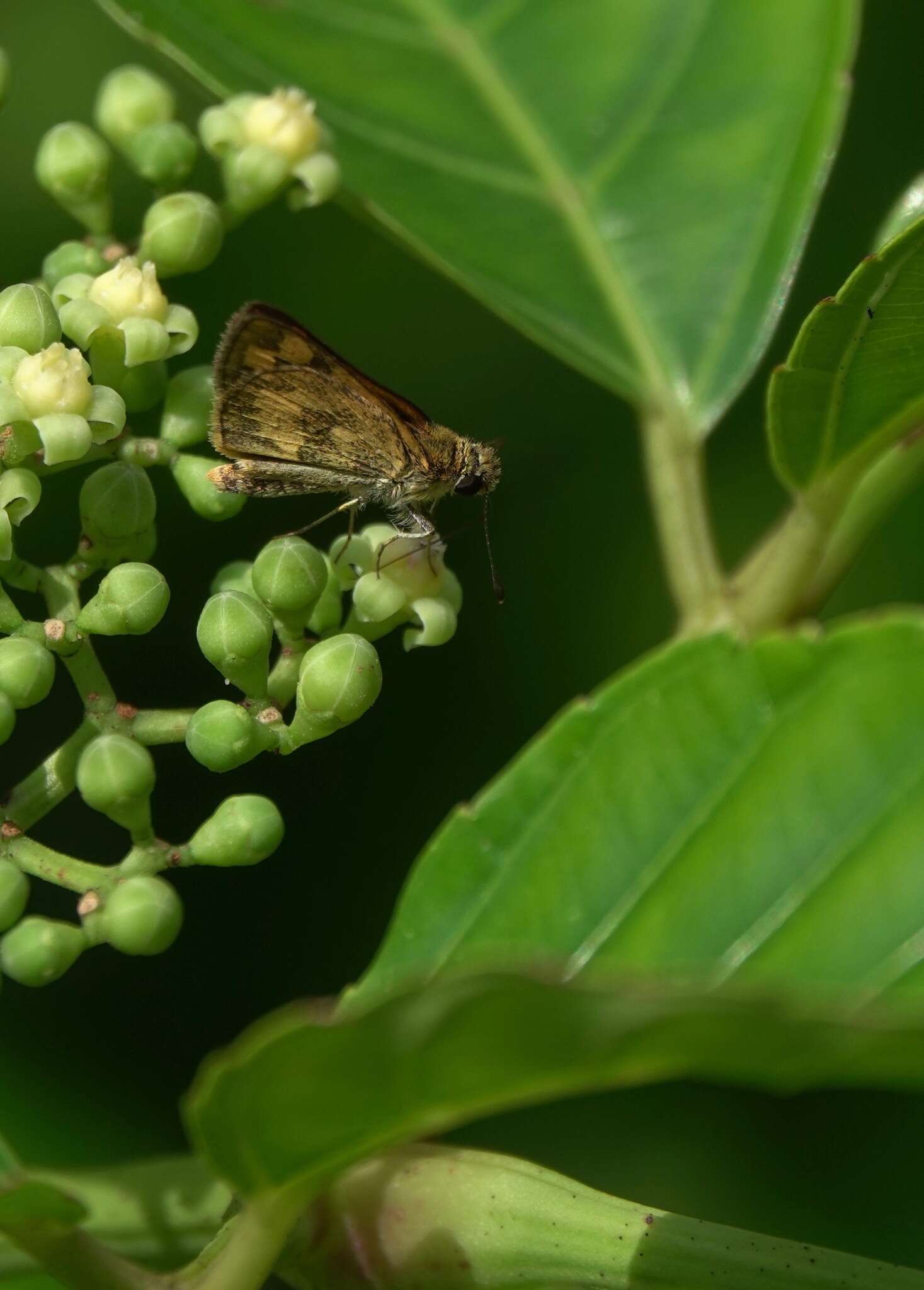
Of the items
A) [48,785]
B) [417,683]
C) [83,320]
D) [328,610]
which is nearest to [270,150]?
[83,320]

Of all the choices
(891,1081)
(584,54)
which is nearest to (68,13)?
(584,54)

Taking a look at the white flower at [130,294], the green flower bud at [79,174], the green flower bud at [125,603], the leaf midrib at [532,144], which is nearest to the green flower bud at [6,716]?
the green flower bud at [125,603]

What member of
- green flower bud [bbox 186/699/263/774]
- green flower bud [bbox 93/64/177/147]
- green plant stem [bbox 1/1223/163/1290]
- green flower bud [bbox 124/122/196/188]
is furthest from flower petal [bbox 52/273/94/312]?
green plant stem [bbox 1/1223/163/1290]

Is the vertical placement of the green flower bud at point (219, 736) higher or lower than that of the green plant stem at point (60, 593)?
lower

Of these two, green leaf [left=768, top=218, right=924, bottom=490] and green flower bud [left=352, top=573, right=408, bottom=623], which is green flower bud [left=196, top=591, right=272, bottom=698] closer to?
green flower bud [left=352, top=573, right=408, bottom=623]

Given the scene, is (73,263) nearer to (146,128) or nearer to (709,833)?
(146,128)

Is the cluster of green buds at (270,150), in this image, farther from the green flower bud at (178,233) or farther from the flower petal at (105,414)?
the flower petal at (105,414)

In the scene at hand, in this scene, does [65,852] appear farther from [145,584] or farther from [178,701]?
[145,584]
